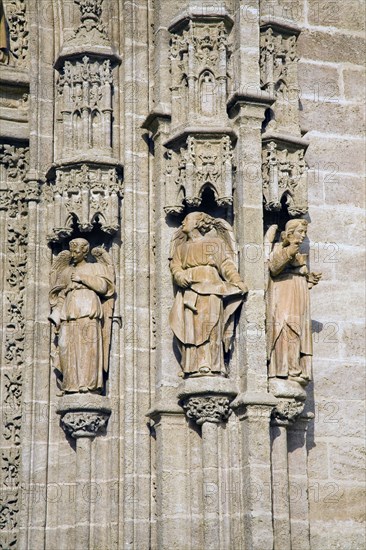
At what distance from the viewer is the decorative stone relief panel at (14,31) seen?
15.7 m

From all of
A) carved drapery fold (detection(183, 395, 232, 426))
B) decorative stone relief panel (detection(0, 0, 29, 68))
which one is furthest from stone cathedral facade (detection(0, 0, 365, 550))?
decorative stone relief panel (detection(0, 0, 29, 68))

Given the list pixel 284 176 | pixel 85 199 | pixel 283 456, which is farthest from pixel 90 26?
pixel 283 456

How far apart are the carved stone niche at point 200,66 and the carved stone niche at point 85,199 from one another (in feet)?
3.08

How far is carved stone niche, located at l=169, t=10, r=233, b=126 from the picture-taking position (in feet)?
46.8

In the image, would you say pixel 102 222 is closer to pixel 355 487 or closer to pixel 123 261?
pixel 123 261

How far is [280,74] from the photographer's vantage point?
14.6m

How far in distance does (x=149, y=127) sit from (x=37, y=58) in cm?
157

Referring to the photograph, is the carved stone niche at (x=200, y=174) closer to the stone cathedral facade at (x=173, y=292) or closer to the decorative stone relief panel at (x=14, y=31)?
the stone cathedral facade at (x=173, y=292)

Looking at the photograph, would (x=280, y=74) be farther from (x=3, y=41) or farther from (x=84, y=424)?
(x=84, y=424)

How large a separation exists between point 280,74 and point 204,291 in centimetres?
257

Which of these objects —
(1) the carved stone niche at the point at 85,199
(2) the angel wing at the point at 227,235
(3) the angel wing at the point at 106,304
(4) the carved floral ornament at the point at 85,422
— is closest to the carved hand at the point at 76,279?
(3) the angel wing at the point at 106,304

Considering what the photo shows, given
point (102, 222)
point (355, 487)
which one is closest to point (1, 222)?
point (102, 222)

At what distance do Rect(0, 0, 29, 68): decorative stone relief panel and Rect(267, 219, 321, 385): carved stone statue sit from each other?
144 inches

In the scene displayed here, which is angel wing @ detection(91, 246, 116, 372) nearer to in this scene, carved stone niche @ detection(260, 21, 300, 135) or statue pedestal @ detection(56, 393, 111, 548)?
statue pedestal @ detection(56, 393, 111, 548)
